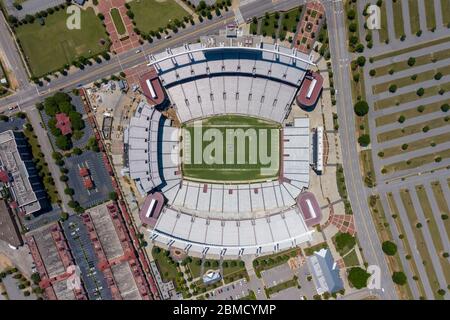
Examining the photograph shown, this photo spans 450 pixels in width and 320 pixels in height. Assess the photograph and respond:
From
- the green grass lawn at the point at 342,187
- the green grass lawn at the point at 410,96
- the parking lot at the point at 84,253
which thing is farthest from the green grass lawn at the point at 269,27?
the parking lot at the point at 84,253

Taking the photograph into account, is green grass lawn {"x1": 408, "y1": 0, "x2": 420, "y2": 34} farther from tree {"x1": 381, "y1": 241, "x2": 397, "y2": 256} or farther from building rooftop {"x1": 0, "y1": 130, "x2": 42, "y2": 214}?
building rooftop {"x1": 0, "y1": 130, "x2": 42, "y2": 214}

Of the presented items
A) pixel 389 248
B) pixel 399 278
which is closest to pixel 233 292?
pixel 389 248

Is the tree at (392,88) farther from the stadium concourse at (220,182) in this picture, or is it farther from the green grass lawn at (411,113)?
the stadium concourse at (220,182)

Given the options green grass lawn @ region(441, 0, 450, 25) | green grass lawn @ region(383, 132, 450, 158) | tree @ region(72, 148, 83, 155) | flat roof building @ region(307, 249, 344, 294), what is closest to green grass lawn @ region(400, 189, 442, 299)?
green grass lawn @ region(383, 132, 450, 158)

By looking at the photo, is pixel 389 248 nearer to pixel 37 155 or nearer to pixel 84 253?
Result: pixel 84 253

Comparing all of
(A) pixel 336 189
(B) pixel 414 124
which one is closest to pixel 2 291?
(A) pixel 336 189

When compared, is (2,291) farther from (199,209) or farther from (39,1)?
(39,1)
